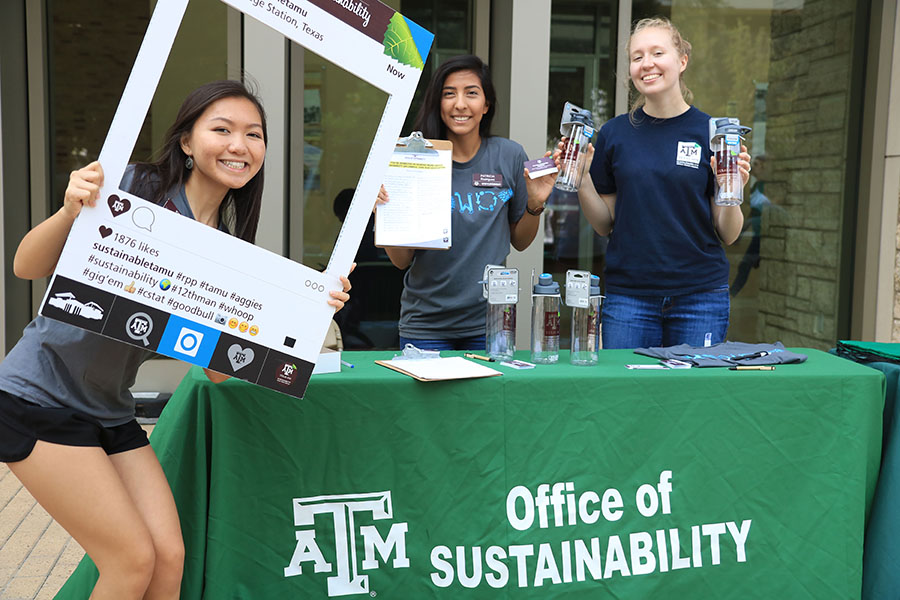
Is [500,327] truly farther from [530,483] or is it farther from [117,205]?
[117,205]

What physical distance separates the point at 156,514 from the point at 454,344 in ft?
4.08

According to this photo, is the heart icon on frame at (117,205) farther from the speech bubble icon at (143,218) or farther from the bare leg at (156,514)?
the bare leg at (156,514)

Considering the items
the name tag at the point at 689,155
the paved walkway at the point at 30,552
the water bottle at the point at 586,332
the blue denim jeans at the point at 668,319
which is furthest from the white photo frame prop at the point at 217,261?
the paved walkway at the point at 30,552

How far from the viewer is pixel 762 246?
5.36 m

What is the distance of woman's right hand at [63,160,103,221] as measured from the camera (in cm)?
162

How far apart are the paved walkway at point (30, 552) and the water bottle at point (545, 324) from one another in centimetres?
172

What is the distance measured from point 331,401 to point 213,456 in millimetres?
335

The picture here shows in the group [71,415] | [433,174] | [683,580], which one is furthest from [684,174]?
[71,415]

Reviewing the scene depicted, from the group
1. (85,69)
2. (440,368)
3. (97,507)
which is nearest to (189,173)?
(97,507)


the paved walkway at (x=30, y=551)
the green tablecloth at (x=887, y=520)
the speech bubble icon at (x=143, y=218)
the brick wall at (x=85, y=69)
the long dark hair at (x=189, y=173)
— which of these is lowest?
the paved walkway at (x=30, y=551)

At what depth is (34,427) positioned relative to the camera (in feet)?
5.41

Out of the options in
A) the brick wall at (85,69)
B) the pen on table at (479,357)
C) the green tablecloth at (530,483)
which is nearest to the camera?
the green tablecloth at (530,483)

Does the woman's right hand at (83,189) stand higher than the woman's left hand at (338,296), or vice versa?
the woman's right hand at (83,189)

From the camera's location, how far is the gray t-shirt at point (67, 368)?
167 cm
